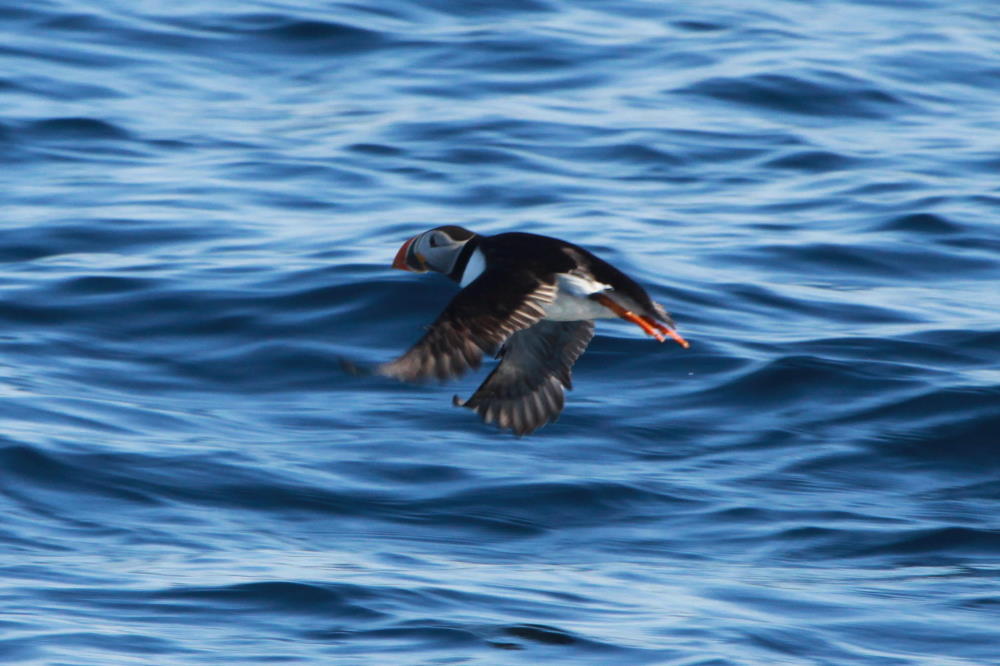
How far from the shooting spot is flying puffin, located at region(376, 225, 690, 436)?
15.4 feet

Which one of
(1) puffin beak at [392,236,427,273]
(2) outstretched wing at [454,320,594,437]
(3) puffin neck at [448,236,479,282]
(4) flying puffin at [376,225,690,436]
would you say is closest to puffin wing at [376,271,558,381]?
(4) flying puffin at [376,225,690,436]

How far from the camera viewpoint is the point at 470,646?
5277mm

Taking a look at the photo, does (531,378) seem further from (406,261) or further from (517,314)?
(517,314)

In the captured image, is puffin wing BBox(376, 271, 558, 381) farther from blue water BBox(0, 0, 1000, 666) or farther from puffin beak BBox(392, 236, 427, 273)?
blue water BBox(0, 0, 1000, 666)

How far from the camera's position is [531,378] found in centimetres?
598

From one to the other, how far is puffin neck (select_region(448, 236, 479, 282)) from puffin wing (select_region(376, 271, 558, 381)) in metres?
0.54

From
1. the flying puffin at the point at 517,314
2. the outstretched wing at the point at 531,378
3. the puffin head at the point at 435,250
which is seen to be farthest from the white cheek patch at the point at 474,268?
the outstretched wing at the point at 531,378

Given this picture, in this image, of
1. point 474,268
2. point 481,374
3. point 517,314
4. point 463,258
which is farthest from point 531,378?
point 481,374

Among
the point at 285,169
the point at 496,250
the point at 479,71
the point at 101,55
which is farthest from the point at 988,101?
the point at 496,250

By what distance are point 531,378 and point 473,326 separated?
1.26m

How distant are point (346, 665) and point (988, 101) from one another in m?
10.1

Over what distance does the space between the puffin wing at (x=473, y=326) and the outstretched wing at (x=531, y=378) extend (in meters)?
0.92

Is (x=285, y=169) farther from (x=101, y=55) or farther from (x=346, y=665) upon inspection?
(x=346, y=665)

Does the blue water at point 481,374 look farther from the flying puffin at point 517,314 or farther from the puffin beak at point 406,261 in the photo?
the puffin beak at point 406,261
